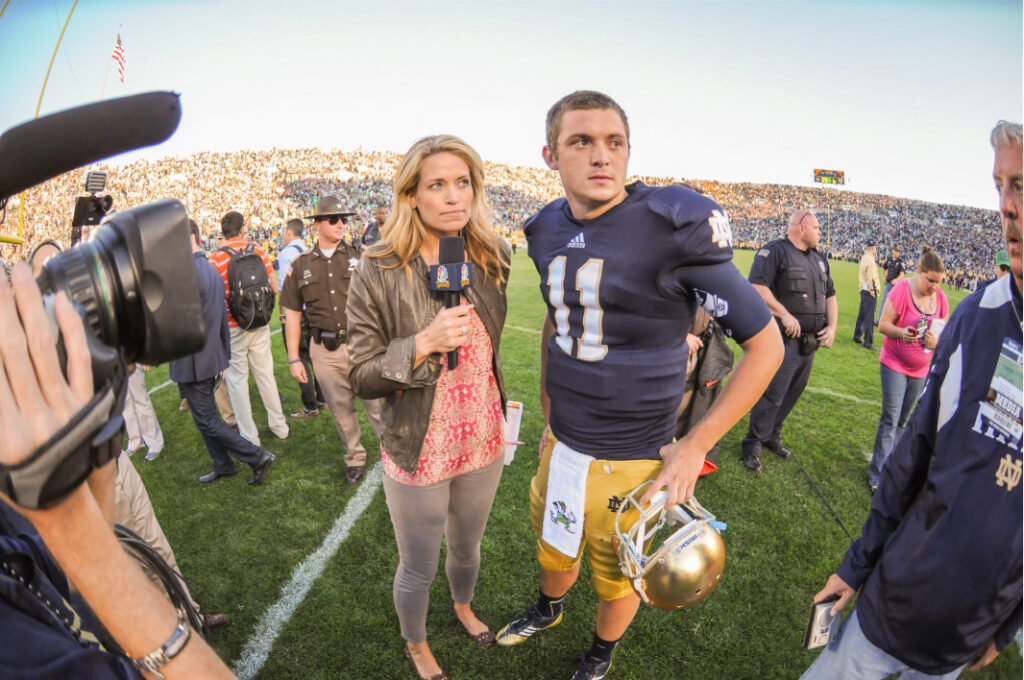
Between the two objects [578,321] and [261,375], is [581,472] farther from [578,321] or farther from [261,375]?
[261,375]

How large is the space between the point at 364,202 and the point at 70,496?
42.9 metres

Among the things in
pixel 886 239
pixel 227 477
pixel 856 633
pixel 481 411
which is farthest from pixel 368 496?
pixel 886 239

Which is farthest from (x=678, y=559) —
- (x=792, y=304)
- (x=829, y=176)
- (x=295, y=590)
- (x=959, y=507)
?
(x=829, y=176)

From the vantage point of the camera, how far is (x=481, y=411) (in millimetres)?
2115

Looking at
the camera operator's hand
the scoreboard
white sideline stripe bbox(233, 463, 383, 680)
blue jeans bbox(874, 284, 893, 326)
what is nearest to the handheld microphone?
the camera operator's hand

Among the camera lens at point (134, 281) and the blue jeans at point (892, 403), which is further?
the blue jeans at point (892, 403)

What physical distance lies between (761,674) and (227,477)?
4103mm

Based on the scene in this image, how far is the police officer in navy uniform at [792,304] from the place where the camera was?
4.26m

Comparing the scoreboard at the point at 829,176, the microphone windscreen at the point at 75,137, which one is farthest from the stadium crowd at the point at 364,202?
the microphone windscreen at the point at 75,137

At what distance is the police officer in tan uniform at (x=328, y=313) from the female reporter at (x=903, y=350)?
4.37 metres

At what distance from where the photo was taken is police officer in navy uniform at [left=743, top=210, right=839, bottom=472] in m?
4.26

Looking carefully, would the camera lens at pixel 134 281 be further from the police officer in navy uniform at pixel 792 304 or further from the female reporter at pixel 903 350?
the female reporter at pixel 903 350

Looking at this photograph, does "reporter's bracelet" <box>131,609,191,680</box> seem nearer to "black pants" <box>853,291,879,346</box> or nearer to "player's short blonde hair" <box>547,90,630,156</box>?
"player's short blonde hair" <box>547,90,630,156</box>

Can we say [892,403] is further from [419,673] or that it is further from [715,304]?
[419,673]
